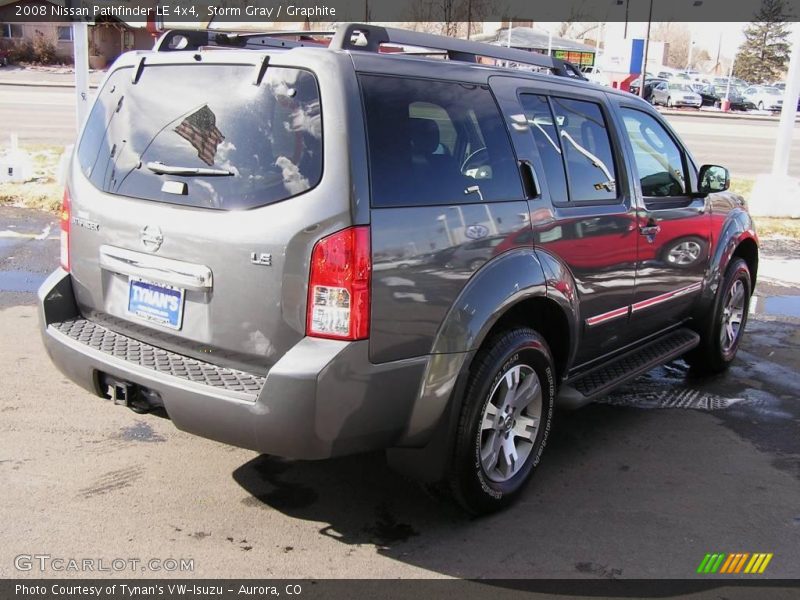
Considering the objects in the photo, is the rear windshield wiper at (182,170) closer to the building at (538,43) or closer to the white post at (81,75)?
the white post at (81,75)

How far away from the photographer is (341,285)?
2906mm

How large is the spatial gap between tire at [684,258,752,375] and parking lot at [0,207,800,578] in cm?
51

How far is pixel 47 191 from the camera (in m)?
11.1

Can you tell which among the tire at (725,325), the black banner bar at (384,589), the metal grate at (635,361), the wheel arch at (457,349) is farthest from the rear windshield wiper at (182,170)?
the tire at (725,325)

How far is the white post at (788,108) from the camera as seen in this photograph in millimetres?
10812

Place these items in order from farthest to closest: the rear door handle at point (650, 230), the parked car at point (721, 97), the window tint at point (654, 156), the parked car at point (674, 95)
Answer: the parked car at point (721, 97), the parked car at point (674, 95), the window tint at point (654, 156), the rear door handle at point (650, 230)

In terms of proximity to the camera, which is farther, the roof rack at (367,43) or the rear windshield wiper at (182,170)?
the roof rack at (367,43)

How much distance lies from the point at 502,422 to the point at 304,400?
45.2 inches

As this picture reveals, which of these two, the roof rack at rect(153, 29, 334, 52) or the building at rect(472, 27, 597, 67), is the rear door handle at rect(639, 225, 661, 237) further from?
the building at rect(472, 27, 597, 67)

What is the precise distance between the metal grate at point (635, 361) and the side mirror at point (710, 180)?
0.95 metres

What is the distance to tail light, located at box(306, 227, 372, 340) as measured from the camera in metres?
2.90

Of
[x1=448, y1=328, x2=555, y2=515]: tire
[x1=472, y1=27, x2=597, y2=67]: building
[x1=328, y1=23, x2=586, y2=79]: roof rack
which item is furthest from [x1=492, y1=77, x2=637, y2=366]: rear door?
[x1=472, y1=27, x2=597, y2=67]: building

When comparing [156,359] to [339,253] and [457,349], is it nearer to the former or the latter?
[339,253]

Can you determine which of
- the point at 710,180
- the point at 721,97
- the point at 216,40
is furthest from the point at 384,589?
the point at 721,97
